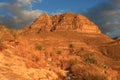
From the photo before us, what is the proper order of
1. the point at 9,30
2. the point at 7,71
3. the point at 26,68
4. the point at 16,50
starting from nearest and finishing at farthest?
the point at 7,71 → the point at 26,68 → the point at 16,50 → the point at 9,30

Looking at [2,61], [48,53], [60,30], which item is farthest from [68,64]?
[60,30]

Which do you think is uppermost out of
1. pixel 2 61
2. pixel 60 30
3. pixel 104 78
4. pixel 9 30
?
pixel 60 30

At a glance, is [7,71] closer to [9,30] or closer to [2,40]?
[2,40]

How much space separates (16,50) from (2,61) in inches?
75.8

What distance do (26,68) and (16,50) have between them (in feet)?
4.94

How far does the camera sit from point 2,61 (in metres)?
14.6

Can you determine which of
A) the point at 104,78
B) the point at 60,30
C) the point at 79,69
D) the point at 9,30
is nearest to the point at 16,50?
the point at 9,30

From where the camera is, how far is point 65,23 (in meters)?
136

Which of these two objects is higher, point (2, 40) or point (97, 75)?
point (2, 40)

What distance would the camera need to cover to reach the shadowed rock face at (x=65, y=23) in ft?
442

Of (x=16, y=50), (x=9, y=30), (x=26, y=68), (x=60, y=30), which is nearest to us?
(x=26, y=68)

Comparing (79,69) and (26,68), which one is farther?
(79,69)

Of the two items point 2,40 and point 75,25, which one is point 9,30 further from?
point 75,25

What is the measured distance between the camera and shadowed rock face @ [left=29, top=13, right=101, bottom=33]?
135 m
